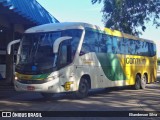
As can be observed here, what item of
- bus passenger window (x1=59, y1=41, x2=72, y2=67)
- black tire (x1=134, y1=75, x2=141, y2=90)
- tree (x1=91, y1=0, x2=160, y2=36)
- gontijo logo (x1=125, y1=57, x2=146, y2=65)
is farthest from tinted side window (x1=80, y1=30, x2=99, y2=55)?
tree (x1=91, y1=0, x2=160, y2=36)

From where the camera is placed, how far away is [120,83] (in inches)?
767

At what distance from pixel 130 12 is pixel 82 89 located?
58.1 feet

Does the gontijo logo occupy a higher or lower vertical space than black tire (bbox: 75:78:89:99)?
higher

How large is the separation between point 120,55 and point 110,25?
49.0 feet

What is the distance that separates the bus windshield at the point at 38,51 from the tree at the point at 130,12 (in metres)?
15.7

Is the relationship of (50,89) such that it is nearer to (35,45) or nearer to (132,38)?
(35,45)

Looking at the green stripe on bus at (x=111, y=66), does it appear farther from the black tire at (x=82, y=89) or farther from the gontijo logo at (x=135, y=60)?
the black tire at (x=82, y=89)

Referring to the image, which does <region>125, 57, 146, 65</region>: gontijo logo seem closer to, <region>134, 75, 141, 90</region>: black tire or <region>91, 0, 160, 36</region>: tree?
<region>134, 75, 141, 90</region>: black tire

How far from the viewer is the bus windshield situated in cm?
1452

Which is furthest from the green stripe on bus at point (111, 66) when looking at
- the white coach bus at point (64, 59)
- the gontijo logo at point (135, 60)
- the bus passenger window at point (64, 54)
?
the bus passenger window at point (64, 54)

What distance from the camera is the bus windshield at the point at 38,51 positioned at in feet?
47.6

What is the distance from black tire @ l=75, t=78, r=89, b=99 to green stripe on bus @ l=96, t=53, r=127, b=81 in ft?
5.75

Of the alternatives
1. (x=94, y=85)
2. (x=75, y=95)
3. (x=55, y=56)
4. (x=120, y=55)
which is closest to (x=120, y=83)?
(x=120, y=55)

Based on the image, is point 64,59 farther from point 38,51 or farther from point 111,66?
point 111,66
